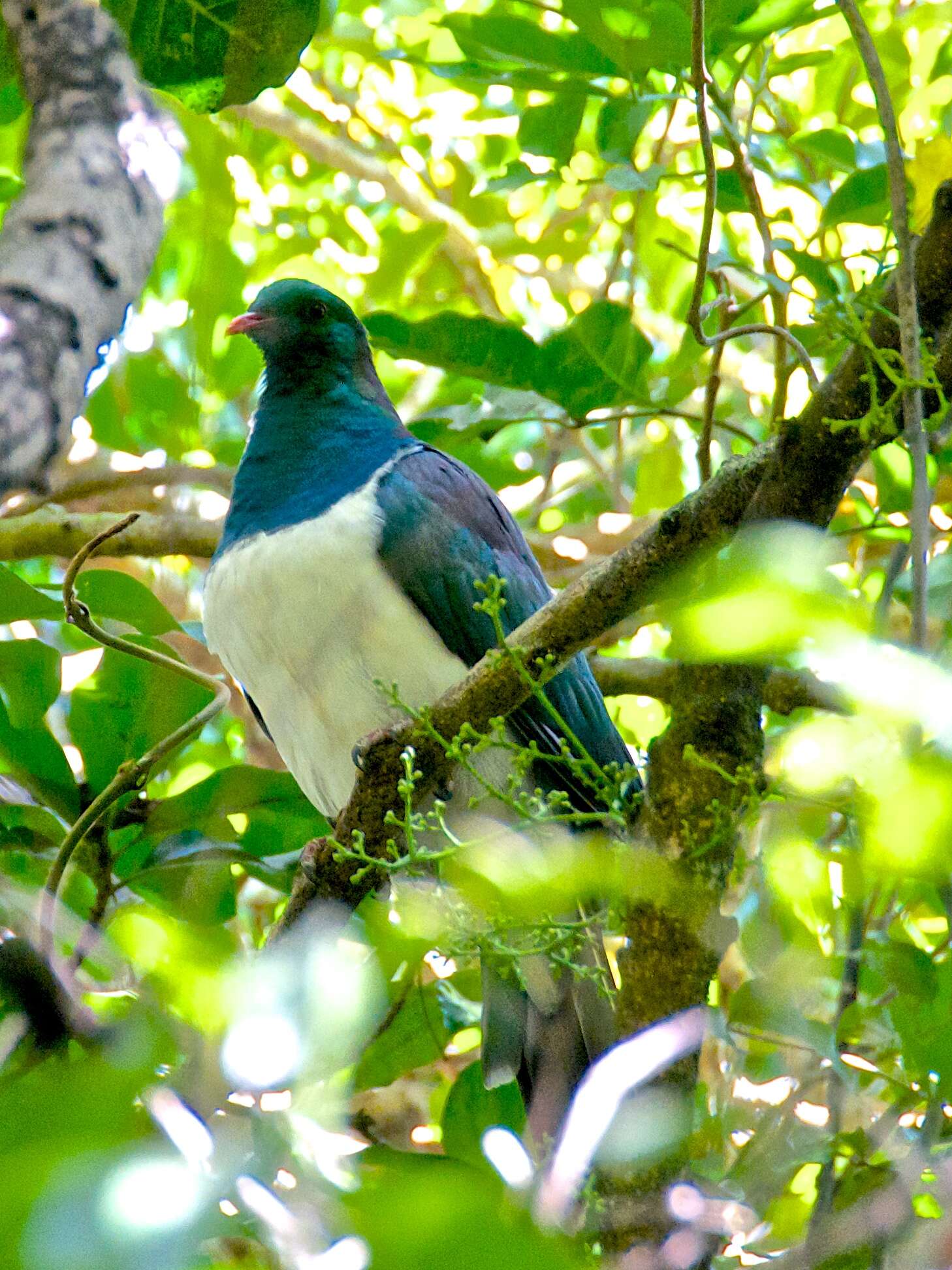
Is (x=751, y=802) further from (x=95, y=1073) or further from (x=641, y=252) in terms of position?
(x=641, y=252)

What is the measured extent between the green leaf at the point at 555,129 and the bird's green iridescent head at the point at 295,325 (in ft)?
1.44

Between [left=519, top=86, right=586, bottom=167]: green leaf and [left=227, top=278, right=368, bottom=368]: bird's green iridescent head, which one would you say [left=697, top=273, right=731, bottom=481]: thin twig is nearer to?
[left=519, top=86, right=586, bottom=167]: green leaf

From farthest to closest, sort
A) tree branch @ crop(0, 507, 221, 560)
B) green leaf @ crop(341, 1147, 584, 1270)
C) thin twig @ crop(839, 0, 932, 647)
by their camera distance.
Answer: tree branch @ crop(0, 507, 221, 560) → thin twig @ crop(839, 0, 932, 647) → green leaf @ crop(341, 1147, 584, 1270)

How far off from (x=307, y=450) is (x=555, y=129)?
65 cm

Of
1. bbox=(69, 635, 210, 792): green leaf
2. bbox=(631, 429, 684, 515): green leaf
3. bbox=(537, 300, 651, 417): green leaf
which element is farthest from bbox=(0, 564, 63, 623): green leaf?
bbox=(631, 429, 684, 515): green leaf

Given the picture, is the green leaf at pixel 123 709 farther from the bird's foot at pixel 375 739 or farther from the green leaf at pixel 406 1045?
the green leaf at pixel 406 1045

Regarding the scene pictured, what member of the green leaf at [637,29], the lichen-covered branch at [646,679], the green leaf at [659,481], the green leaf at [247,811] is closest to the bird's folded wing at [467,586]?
the lichen-covered branch at [646,679]

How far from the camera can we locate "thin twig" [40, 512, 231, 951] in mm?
1455

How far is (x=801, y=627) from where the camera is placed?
22.1 inches

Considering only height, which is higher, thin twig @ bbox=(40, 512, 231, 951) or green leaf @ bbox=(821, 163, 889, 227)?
green leaf @ bbox=(821, 163, 889, 227)

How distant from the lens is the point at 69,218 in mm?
1572

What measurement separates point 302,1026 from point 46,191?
49.0 inches

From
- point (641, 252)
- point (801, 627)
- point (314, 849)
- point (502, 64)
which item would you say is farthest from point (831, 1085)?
point (641, 252)

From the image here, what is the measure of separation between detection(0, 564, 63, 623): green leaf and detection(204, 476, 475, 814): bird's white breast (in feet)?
1.20
